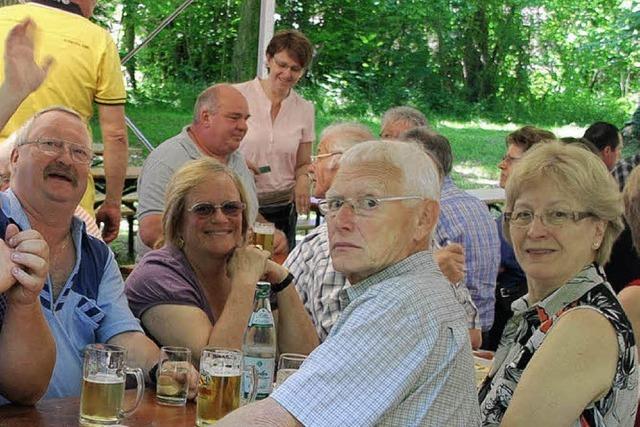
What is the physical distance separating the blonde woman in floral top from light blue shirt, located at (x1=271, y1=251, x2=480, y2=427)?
0.80 ft

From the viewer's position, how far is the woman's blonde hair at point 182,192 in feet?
11.3

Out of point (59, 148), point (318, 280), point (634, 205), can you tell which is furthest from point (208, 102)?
point (634, 205)

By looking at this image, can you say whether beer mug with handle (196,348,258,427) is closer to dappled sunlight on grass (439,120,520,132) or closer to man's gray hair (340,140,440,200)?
man's gray hair (340,140,440,200)

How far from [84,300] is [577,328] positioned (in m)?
1.29

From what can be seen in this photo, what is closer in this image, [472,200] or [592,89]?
[472,200]

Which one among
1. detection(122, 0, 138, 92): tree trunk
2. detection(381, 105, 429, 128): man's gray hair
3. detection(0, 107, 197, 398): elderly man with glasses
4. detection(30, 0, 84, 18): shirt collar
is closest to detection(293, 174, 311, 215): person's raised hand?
detection(381, 105, 429, 128): man's gray hair

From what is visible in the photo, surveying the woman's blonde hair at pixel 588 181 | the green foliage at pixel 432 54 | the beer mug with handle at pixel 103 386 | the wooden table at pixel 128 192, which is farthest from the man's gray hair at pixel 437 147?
the green foliage at pixel 432 54

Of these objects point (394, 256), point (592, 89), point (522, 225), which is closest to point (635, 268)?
point (522, 225)

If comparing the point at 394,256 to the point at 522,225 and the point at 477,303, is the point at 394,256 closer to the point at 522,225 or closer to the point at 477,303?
the point at 522,225

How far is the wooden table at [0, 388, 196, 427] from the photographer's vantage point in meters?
2.36

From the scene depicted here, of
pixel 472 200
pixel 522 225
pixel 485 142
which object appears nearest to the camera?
pixel 522 225

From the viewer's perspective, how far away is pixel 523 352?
98.0 inches

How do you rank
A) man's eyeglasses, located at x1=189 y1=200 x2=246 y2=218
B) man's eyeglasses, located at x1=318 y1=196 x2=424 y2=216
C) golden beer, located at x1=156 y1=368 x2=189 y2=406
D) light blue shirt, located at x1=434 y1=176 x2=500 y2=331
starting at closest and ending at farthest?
1. man's eyeglasses, located at x1=318 y1=196 x2=424 y2=216
2. golden beer, located at x1=156 y1=368 x2=189 y2=406
3. man's eyeglasses, located at x1=189 y1=200 x2=246 y2=218
4. light blue shirt, located at x1=434 y1=176 x2=500 y2=331

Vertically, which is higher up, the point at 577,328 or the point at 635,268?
the point at 577,328
